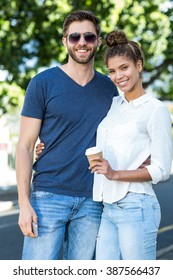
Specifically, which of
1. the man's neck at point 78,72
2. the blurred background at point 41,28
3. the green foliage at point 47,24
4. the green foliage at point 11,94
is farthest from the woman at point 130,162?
the green foliage at point 11,94

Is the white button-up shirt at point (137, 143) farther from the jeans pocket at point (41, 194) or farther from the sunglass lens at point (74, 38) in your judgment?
the sunglass lens at point (74, 38)

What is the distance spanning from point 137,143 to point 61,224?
1.96 ft

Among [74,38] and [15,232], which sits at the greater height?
[74,38]

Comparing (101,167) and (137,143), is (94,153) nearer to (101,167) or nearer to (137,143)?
(101,167)

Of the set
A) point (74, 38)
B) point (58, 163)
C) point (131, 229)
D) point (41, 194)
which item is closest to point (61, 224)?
point (41, 194)

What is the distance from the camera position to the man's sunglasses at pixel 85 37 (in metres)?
3.35

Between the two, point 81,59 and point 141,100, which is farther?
point 81,59

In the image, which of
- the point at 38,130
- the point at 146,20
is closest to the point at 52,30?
the point at 146,20

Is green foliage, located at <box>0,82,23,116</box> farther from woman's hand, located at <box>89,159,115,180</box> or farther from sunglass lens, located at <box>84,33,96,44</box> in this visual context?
woman's hand, located at <box>89,159,115,180</box>

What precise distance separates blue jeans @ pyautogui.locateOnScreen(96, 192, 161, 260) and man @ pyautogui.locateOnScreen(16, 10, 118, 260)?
183 millimetres

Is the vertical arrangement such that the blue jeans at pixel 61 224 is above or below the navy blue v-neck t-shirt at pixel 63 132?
below

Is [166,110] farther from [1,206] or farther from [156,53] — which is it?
[156,53]

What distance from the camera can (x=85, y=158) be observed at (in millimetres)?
3258
